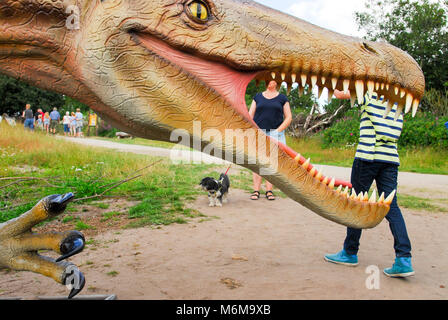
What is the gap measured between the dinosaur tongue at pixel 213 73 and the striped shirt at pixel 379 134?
154 centimetres

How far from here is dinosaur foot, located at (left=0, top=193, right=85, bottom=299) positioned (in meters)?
1.88

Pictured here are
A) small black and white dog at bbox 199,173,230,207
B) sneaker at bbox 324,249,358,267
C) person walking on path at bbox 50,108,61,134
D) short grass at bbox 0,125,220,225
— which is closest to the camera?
sneaker at bbox 324,249,358,267

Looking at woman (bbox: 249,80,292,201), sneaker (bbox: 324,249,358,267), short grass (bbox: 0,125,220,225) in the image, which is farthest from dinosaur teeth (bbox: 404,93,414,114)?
woman (bbox: 249,80,292,201)

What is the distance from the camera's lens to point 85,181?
6023 mm

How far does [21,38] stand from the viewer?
1.74 meters

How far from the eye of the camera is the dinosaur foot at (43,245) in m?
1.88

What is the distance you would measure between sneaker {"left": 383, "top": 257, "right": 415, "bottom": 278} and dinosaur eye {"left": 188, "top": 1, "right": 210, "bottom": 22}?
2435mm

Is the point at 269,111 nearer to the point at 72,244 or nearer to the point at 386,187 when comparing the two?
the point at 386,187

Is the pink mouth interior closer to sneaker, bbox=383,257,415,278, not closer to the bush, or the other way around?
sneaker, bbox=383,257,415,278

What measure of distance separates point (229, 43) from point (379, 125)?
1763 mm

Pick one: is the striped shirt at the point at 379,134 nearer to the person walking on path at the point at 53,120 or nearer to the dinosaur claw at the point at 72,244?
the dinosaur claw at the point at 72,244

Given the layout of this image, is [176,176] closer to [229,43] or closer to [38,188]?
[38,188]

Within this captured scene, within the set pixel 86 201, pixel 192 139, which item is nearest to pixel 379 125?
pixel 192 139

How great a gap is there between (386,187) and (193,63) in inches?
83.0
